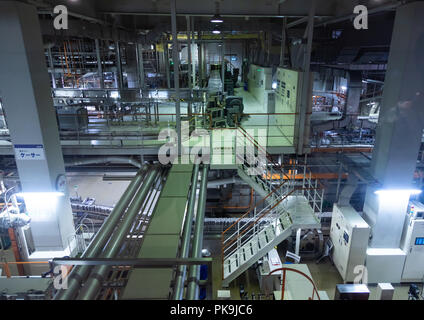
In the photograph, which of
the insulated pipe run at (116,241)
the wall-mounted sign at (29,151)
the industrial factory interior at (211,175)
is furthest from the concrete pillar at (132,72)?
the insulated pipe run at (116,241)

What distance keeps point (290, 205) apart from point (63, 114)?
675 centimetres

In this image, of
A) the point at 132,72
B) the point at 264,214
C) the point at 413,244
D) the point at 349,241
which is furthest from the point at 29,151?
the point at 132,72

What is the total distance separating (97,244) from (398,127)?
6.29 meters

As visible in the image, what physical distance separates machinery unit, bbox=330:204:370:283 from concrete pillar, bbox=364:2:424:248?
33cm

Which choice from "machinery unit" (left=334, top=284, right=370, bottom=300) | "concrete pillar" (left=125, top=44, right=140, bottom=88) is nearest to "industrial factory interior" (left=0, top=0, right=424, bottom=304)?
"machinery unit" (left=334, top=284, right=370, bottom=300)

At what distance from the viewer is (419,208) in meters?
7.04

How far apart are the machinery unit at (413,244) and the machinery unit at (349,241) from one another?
1.04m

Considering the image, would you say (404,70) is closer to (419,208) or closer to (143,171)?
(419,208)

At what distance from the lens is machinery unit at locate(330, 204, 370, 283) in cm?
695

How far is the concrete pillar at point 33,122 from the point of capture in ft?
15.7

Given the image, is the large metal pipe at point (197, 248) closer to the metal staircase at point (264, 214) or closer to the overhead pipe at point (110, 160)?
the metal staircase at point (264, 214)

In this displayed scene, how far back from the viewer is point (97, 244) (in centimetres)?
326

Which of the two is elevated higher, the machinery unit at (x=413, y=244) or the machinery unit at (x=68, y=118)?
the machinery unit at (x=68, y=118)

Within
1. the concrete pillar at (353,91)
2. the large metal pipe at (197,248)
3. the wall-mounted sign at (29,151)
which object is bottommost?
the large metal pipe at (197,248)
